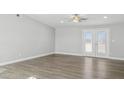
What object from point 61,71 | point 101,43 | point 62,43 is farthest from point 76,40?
point 61,71

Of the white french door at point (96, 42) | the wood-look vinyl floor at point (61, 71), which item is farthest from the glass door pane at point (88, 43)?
the wood-look vinyl floor at point (61, 71)

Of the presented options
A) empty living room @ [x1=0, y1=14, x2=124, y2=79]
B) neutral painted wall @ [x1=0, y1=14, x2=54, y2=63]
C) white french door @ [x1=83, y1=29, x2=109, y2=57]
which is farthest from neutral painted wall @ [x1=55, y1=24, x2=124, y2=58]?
neutral painted wall @ [x1=0, y1=14, x2=54, y2=63]

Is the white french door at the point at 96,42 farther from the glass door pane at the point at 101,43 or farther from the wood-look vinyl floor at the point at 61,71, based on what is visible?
the wood-look vinyl floor at the point at 61,71

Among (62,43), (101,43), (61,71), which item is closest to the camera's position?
(61,71)

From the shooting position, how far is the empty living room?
15.2 ft

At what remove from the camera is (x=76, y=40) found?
25.9 feet

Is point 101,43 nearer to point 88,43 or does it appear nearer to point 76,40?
point 88,43

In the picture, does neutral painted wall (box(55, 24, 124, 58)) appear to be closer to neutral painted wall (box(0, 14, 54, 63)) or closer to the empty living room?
the empty living room

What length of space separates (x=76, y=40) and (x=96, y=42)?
1.44 metres

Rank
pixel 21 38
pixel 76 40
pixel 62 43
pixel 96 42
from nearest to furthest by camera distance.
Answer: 1. pixel 21 38
2. pixel 96 42
3. pixel 76 40
4. pixel 62 43
